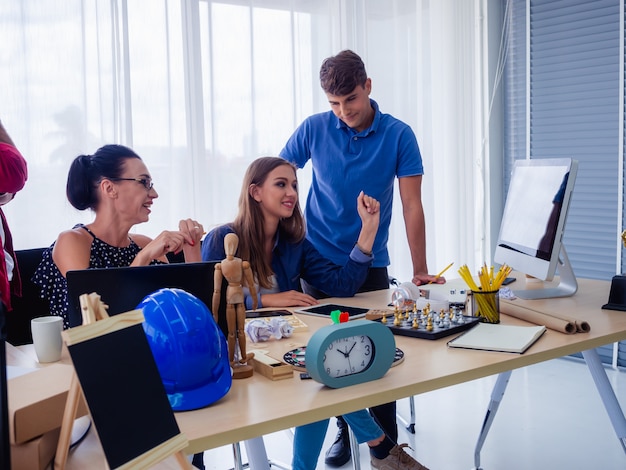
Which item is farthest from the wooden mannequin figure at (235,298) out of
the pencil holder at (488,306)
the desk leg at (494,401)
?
the desk leg at (494,401)

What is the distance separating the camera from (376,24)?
3.74m

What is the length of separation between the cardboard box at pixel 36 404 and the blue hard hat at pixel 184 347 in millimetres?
151

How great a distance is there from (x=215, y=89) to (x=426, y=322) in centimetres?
183

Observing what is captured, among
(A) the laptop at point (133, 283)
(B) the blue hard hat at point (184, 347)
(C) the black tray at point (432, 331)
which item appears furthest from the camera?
(C) the black tray at point (432, 331)

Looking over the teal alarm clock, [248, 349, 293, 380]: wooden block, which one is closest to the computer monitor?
the teal alarm clock

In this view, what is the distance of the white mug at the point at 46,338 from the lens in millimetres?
1496

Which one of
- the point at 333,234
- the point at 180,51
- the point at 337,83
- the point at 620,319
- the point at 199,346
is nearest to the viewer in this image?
the point at 199,346

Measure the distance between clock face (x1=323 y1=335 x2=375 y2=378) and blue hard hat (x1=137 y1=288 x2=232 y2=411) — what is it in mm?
213

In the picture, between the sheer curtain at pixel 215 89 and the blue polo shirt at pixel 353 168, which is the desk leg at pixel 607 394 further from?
the sheer curtain at pixel 215 89

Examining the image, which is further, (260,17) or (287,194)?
(260,17)

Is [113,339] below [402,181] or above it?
below

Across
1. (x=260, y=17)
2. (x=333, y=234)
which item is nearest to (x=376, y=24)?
(x=260, y=17)

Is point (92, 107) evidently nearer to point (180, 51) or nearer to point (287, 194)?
point (180, 51)

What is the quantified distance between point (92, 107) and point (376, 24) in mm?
1694
